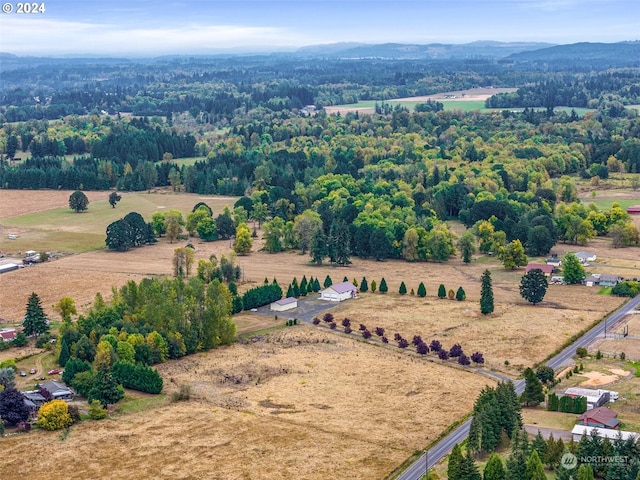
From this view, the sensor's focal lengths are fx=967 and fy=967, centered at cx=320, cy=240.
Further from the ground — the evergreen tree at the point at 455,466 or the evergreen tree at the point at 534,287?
the evergreen tree at the point at 455,466

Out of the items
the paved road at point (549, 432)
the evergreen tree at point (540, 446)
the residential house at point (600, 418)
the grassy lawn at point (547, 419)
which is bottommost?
the grassy lawn at point (547, 419)

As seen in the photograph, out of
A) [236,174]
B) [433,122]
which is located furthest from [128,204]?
[433,122]

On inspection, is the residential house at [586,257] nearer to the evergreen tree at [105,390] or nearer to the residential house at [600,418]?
the residential house at [600,418]

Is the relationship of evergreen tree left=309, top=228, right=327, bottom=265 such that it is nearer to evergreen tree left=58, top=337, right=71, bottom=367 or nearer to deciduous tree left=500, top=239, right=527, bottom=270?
deciduous tree left=500, top=239, right=527, bottom=270

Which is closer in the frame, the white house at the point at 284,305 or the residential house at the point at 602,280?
the white house at the point at 284,305

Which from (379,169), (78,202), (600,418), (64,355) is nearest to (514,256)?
(600,418)

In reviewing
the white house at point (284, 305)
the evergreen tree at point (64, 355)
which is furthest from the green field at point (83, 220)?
the evergreen tree at point (64, 355)

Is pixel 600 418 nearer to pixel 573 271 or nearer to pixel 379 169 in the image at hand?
pixel 573 271
